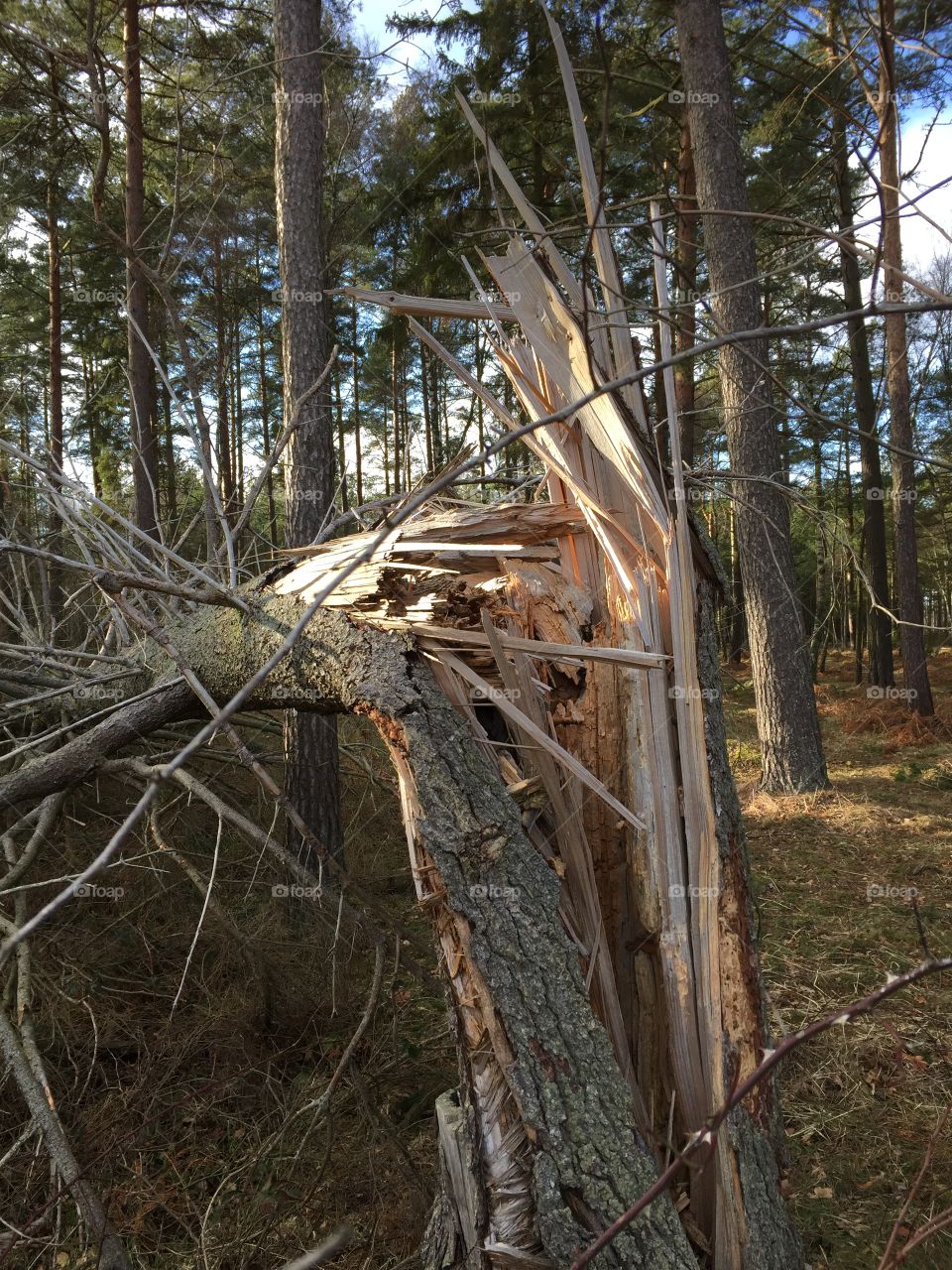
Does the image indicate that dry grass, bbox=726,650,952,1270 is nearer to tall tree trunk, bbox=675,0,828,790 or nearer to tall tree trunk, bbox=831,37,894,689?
tall tree trunk, bbox=675,0,828,790

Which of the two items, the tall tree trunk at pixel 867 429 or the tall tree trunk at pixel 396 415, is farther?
the tall tree trunk at pixel 396 415

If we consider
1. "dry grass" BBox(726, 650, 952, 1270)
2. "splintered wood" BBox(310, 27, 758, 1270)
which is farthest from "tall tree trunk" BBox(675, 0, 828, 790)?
"splintered wood" BBox(310, 27, 758, 1270)

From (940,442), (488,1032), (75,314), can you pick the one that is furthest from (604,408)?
(940,442)

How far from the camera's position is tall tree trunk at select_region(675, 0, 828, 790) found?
6383 millimetres

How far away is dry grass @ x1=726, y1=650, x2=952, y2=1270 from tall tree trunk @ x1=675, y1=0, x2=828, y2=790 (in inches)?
28.0

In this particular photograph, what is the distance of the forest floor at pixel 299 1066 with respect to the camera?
2457 mm

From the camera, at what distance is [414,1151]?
2834 mm

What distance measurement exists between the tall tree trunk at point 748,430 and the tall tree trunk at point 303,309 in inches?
135

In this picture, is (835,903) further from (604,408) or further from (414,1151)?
(604,408)

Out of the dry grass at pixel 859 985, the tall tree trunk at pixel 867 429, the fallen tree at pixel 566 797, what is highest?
the tall tree trunk at pixel 867 429

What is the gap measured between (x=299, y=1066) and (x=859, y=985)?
284cm

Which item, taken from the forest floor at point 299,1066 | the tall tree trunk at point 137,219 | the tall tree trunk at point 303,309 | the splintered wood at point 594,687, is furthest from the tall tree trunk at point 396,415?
the splintered wood at point 594,687

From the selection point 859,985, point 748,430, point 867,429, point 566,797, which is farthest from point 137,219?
point 867,429

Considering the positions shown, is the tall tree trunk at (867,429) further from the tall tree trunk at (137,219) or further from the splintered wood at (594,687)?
the splintered wood at (594,687)
